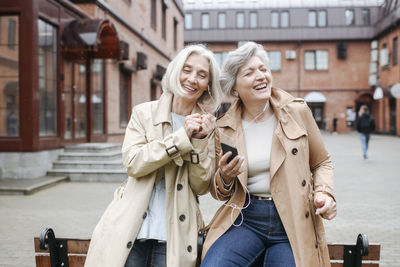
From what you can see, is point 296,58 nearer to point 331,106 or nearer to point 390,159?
point 331,106

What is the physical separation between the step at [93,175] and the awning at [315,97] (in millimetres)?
27916

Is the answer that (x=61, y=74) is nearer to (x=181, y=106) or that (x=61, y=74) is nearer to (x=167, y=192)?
(x=181, y=106)

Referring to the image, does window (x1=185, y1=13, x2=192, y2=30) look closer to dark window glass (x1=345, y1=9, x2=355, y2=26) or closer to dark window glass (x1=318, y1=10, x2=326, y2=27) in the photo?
dark window glass (x1=318, y1=10, x2=326, y2=27)

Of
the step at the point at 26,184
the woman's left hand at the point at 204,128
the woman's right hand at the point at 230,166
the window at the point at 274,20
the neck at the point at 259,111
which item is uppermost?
the window at the point at 274,20

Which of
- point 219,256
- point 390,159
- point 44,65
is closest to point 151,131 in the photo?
point 219,256

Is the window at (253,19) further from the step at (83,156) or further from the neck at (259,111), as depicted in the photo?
the neck at (259,111)

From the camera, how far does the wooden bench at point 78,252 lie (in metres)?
2.62

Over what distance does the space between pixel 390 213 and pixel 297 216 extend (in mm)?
4921

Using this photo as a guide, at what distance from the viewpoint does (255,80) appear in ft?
9.09

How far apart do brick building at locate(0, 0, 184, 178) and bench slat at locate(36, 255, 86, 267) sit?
24.2ft

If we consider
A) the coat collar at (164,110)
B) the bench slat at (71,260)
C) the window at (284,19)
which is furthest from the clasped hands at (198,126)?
the window at (284,19)

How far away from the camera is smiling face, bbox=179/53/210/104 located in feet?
9.18

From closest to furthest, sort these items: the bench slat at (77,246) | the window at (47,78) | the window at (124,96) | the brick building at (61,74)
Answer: the bench slat at (77,246), the brick building at (61,74), the window at (47,78), the window at (124,96)

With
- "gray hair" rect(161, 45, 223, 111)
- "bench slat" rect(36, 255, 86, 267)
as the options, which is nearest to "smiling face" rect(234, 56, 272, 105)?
"gray hair" rect(161, 45, 223, 111)
